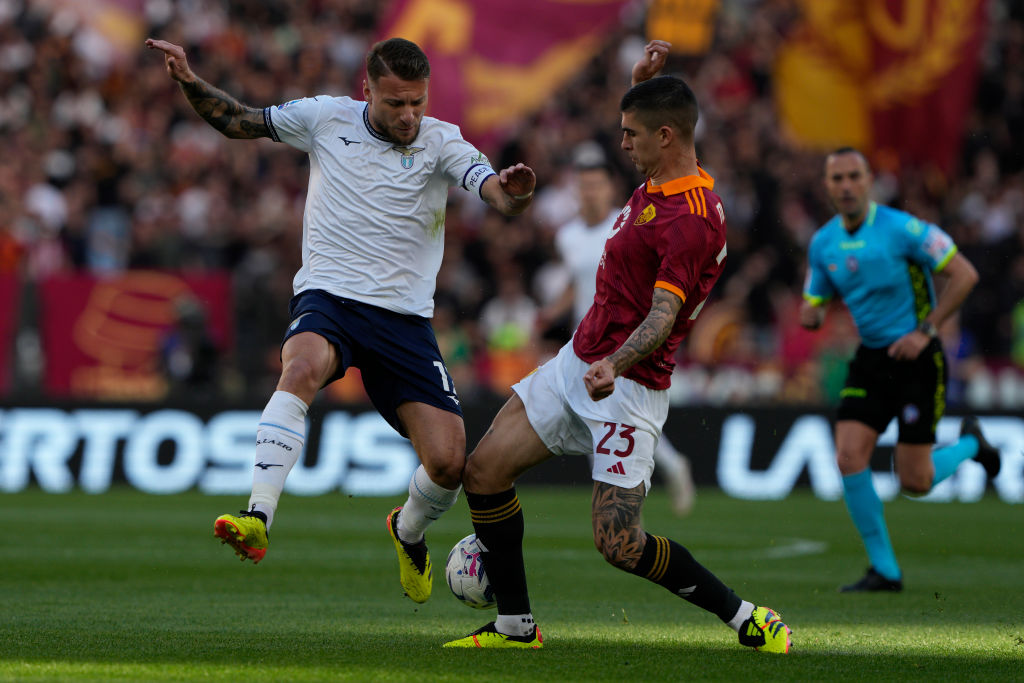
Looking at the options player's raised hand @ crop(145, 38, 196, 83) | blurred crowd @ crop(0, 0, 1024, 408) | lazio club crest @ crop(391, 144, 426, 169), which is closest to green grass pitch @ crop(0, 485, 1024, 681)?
lazio club crest @ crop(391, 144, 426, 169)

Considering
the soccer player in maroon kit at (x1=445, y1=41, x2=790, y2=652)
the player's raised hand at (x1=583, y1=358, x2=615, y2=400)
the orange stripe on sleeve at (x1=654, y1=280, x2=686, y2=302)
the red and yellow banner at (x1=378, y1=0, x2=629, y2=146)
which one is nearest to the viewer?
the player's raised hand at (x1=583, y1=358, x2=615, y2=400)

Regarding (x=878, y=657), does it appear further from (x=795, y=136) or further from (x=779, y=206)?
(x=779, y=206)

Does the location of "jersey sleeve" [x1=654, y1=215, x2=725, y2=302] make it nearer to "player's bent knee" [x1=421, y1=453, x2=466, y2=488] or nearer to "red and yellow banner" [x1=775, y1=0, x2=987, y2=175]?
"player's bent knee" [x1=421, y1=453, x2=466, y2=488]

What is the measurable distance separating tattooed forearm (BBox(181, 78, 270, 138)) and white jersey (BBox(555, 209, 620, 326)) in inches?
199

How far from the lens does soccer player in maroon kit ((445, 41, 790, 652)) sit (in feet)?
20.0

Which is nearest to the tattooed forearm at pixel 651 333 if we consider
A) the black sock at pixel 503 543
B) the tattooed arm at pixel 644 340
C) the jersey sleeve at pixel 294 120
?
the tattooed arm at pixel 644 340

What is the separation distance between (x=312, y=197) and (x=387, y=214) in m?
0.41

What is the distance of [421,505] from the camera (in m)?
7.03

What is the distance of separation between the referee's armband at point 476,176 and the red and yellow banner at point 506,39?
35.7 ft

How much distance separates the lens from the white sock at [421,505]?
22.9 feet

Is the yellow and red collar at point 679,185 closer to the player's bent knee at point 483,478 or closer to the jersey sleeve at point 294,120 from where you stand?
the player's bent knee at point 483,478

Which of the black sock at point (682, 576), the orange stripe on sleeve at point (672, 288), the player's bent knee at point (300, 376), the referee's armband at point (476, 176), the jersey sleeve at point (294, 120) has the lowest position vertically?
the black sock at point (682, 576)

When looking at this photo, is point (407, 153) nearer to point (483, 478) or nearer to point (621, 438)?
point (483, 478)

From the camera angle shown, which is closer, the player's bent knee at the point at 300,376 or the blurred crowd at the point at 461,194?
the player's bent knee at the point at 300,376
